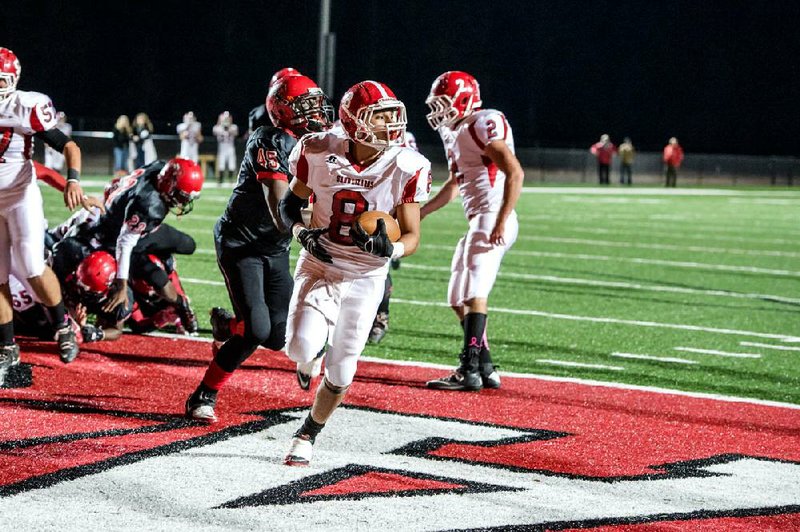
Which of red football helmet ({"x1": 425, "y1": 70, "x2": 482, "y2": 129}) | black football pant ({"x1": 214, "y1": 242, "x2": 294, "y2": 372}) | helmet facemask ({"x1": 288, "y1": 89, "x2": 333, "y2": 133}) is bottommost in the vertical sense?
black football pant ({"x1": 214, "y1": 242, "x2": 294, "y2": 372})

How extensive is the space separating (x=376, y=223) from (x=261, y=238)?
130cm

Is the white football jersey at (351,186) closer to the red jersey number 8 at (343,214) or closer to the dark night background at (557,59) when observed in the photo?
the red jersey number 8 at (343,214)

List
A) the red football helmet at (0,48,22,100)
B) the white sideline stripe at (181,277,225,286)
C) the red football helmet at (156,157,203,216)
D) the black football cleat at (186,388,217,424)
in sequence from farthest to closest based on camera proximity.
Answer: the white sideline stripe at (181,277,225,286), the red football helmet at (156,157,203,216), the red football helmet at (0,48,22,100), the black football cleat at (186,388,217,424)

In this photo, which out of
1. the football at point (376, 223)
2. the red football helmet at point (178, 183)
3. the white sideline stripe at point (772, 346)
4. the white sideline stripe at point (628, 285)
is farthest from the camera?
the white sideline stripe at point (628, 285)

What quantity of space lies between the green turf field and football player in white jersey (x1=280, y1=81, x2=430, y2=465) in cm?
276

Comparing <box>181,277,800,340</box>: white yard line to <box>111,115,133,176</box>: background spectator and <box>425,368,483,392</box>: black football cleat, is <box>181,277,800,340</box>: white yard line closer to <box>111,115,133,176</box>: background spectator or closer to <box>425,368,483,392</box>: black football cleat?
<box>425,368,483,392</box>: black football cleat

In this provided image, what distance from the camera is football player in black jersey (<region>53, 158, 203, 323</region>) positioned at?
7391 mm

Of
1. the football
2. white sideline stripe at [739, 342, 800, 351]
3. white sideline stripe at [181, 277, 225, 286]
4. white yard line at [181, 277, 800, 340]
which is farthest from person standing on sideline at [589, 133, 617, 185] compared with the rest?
the football

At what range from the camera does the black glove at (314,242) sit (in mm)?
4902

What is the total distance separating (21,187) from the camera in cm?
666

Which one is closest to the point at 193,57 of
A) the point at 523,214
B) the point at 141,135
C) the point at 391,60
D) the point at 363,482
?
the point at 391,60

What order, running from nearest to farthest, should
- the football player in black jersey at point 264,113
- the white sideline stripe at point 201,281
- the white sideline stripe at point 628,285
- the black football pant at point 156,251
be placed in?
the football player in black jersey at point 264,113
the black football pant at point 156,251
the white sideline stripe at point 201,281
the white sideline stripe at point 628,285

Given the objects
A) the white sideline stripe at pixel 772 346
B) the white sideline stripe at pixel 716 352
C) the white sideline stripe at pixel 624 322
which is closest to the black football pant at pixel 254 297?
the white sideline stripe at pixel 624 322

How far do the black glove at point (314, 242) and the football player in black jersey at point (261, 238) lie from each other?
65 centimetres
